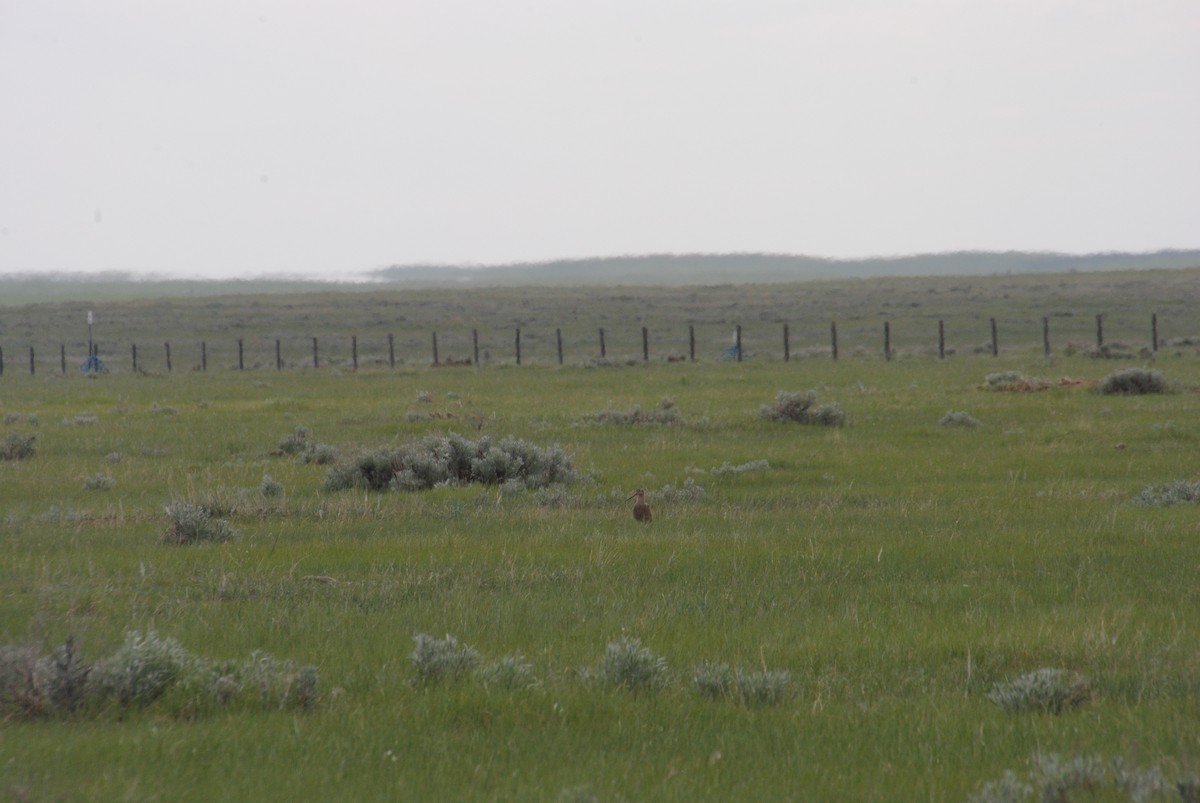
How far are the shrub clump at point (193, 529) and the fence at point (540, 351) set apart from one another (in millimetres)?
37802

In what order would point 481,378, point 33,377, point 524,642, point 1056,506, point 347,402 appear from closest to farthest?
point 524,642, point 1056,506, point 347,402, point 481,378, point 33,377

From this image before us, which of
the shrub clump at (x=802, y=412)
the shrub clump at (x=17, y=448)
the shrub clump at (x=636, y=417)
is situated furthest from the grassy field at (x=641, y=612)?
the shrub clump at (x=636, y=417)

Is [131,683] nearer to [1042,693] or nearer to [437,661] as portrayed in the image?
[437,661]

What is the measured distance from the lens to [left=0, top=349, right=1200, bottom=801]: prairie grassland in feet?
17.7

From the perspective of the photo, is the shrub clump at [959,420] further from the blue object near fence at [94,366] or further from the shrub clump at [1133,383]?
the blue object near fence at [94,366]

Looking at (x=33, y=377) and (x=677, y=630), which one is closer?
(x=677, y=630)

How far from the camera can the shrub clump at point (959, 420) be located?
22391 mm

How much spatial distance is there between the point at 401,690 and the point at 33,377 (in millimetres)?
46210

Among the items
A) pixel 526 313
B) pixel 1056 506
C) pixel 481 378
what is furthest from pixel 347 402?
pixel 526 313

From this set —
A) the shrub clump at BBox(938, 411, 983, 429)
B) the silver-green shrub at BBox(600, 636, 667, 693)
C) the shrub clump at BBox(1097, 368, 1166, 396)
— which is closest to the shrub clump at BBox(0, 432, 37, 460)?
the shrub clump at BBox(938, 411, 983, 429)

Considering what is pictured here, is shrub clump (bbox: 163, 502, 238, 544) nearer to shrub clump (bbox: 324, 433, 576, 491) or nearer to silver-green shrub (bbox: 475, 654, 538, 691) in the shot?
shrub clump (bbox: 324, 433, 576, 491)

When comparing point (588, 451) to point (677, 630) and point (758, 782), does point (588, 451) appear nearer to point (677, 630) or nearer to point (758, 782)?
point (677, 630)

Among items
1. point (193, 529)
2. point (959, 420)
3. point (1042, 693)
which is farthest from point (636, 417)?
point (1042, 693)

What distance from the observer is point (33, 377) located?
48.0 m
